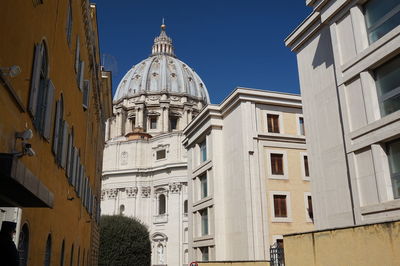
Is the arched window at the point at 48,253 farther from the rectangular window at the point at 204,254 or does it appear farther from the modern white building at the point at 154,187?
the modern white building at the point at 154,187

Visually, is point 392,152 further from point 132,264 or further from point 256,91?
point 132,264

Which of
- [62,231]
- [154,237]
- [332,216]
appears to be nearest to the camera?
[62,231]

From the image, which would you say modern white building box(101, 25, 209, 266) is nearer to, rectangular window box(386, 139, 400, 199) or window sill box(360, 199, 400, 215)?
window sill box(360, 199, 400, 215)

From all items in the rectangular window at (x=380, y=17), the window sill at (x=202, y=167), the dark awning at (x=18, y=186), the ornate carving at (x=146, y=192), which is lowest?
the dark awning at (x=18, y=186)

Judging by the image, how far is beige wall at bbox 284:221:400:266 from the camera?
916cm

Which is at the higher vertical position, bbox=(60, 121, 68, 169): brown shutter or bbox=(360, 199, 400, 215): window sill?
bbox=(60, 121, 68, 169): brown shutter

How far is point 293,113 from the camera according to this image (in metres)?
27.9

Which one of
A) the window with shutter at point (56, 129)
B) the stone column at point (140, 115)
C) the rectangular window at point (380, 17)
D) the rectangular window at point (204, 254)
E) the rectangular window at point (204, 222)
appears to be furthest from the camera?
the stone column at point (140, 115)

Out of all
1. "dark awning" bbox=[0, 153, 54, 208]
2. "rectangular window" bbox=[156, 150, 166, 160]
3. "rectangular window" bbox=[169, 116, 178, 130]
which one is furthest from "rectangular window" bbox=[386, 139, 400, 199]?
"rectangular window" bbox=[169, 116, 178, 130]

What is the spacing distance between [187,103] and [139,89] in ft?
41.9

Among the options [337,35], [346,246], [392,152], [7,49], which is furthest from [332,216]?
[7,49]

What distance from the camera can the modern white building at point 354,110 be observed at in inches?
521

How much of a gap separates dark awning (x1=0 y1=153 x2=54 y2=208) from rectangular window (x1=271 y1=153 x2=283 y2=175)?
67.1 ft

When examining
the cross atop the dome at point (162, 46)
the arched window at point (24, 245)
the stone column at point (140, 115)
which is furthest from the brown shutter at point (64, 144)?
the cross atop the dome at point (162, 46)
